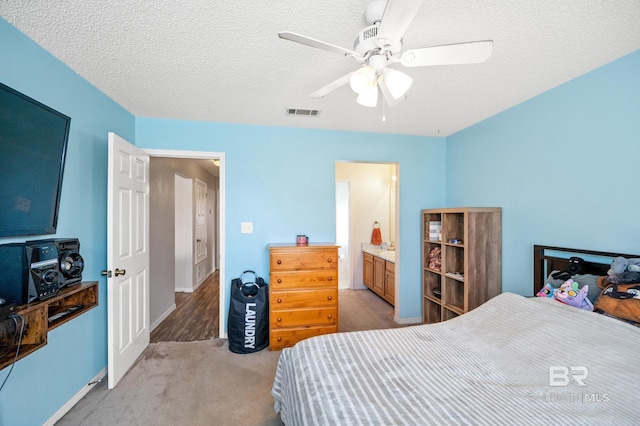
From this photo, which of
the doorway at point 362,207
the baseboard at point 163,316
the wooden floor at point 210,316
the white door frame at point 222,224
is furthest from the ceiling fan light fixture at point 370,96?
the baseboard at point 163,316

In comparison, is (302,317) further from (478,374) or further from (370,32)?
(370,32)

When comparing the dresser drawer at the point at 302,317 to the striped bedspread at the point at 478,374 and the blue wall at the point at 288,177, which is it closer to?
the blue wall at the point at 288,177

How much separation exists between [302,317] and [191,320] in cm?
178

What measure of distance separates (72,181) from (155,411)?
179 cm

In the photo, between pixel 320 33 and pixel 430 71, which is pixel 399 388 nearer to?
pixel 320 33

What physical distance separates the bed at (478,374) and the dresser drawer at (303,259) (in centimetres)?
111

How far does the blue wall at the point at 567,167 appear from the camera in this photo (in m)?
1.78

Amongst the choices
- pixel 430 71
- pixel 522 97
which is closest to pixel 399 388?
pixel 430 71

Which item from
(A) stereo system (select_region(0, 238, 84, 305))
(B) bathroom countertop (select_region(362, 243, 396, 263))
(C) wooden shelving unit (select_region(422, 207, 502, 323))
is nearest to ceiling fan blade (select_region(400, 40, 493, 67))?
(C) wooden shelving unit (select_region(422, 207, 502, 323))

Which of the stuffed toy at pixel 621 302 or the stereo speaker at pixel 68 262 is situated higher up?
the stereo speaker at pixel 68 262

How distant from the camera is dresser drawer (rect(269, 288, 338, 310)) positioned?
2.77m

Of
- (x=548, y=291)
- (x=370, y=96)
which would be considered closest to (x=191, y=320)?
(x=370, y=96)

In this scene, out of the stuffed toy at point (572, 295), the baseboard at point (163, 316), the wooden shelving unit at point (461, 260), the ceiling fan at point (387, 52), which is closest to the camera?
the ceiling fan at point (387, 52)

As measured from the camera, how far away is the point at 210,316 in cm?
376
